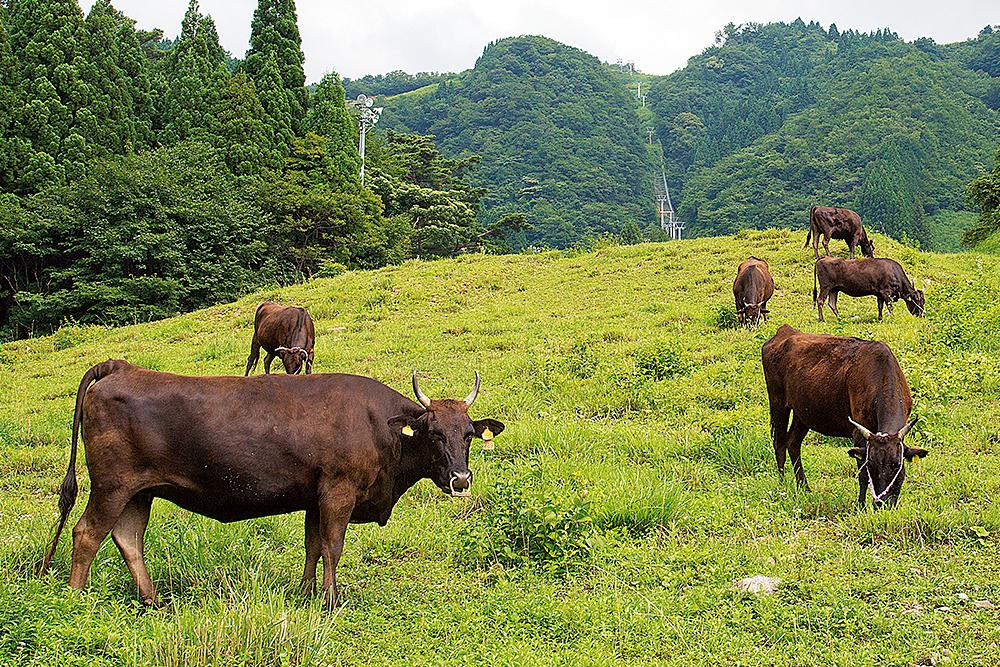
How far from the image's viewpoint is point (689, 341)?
43.5 feet

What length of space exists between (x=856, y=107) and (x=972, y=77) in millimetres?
23222

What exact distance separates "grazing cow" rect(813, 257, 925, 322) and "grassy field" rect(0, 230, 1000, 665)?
7.33 ft

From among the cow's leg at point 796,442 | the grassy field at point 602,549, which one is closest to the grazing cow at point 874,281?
the grassy field at point 602,549

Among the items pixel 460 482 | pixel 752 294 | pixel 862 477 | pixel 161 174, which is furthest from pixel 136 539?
pixel 161 174

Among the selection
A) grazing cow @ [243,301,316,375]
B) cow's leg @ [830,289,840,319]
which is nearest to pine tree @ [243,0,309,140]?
grazing cow @ [243,301,316,375]

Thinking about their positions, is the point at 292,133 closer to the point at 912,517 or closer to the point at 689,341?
the point at 689,341

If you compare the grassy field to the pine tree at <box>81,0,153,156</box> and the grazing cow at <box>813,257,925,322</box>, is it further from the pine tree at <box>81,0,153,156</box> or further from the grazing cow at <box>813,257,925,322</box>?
the pine tree at <box>81,0,153,156</box>

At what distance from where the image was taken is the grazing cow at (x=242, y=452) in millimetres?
4684

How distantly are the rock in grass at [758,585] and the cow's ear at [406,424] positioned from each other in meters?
2.24

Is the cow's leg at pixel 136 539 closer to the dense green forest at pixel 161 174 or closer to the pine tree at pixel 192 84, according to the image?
the dense green forest at pixel 161 174

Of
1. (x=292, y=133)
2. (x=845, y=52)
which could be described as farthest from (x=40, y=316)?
(x=845, y=52)

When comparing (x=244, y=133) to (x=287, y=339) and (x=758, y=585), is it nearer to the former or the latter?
(x=287, y=339)

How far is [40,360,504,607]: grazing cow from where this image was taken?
4684mm

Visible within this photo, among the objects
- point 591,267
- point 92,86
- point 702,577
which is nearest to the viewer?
point 702,577
